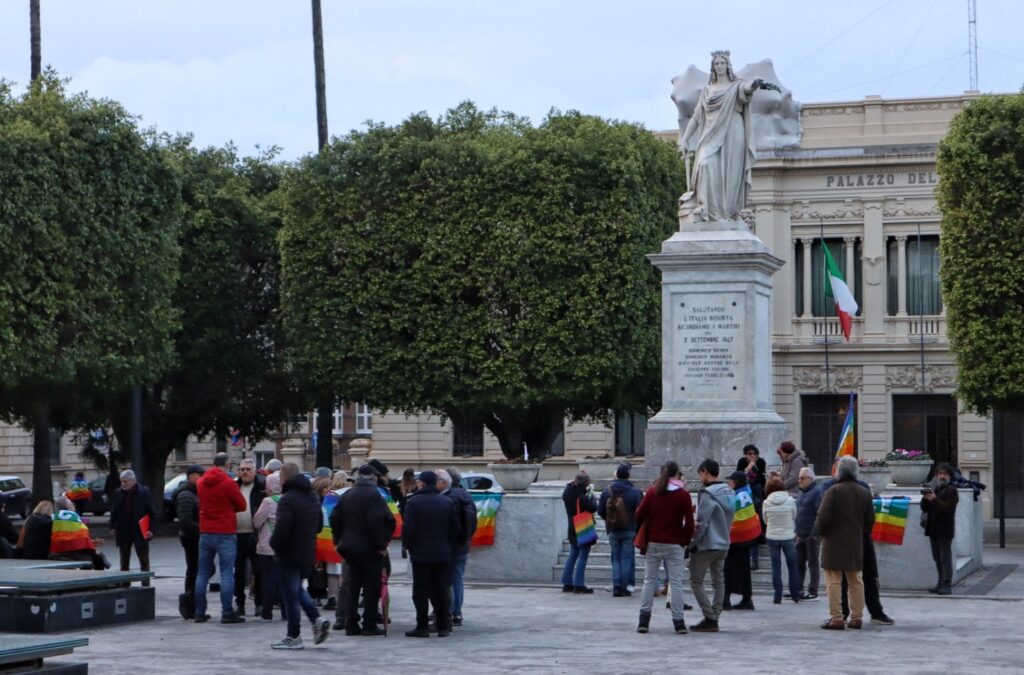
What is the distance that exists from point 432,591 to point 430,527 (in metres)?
0.66

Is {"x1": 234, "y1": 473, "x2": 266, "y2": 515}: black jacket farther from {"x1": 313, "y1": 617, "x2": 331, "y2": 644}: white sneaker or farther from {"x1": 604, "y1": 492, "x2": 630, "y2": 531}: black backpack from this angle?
{"x1": 604, "y1": 492, "x2": 630, "y2": 531}: black backpack

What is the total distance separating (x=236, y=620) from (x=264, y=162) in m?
27.2

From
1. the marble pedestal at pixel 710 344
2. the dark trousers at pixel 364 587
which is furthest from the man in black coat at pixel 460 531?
the marble pedestal at pixel 710 344

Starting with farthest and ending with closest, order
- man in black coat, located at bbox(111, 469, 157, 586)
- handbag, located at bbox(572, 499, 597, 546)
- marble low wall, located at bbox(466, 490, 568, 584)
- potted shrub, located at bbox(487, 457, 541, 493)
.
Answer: potted shrub, located at bbox(487, 457, 541, 493)
marble low wall, located at bbox(466, 490, 568, 584)
man in black coat, located at bbox(111, 469, 157, 586)
handbag, located at bbox(572, 499, 597, 546)

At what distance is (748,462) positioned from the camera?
74.8 ft

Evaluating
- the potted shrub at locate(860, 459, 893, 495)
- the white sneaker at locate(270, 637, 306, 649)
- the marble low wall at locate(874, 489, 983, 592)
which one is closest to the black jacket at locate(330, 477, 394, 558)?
the white sneaker at locate(270, 637, 306, 649)

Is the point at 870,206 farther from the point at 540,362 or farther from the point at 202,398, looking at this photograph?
the point at 202,398

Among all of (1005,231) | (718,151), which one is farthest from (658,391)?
(718,151)

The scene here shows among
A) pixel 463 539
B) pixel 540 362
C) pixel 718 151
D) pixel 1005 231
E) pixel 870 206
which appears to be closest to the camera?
pixel 463 539

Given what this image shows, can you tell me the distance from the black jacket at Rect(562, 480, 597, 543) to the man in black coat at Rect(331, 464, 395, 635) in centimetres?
542

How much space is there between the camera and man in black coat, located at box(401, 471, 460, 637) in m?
17.2

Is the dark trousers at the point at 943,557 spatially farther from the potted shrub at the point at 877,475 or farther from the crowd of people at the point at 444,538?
the potted shrub at the point at 877,475

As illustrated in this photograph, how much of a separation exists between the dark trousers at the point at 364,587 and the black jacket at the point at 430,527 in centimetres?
30

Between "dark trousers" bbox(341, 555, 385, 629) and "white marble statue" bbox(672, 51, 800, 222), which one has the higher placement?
"white marble statue" bbox(672, 51, 800, 222)
